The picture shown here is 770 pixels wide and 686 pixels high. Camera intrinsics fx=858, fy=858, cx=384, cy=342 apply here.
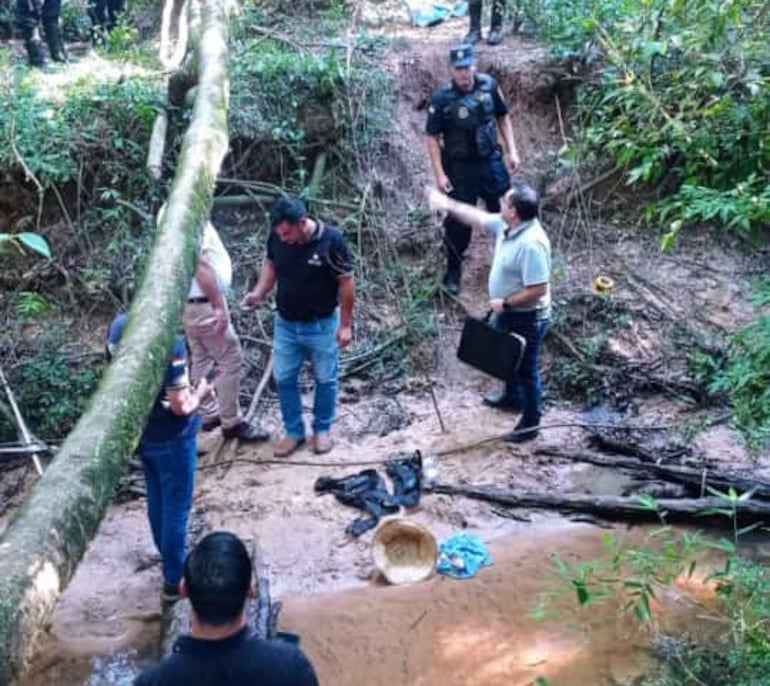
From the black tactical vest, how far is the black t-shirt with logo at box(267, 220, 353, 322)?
6.58 feet

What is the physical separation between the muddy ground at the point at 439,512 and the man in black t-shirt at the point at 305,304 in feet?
1.14

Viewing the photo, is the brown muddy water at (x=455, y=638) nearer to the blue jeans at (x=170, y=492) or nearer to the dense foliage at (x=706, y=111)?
the blue jeans at (x=170, y=492)

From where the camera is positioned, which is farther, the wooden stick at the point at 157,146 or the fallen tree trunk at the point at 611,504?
the wooden stick at the point at 157,146

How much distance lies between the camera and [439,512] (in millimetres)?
5387

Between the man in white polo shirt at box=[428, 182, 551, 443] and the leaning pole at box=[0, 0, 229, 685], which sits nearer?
the leaning pole at box=[0, 0, 229, 685]

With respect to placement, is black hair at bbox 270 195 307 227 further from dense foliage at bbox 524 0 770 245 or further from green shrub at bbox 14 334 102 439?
green shrub at bbox 14 334 102 439

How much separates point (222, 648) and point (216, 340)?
3.63 m

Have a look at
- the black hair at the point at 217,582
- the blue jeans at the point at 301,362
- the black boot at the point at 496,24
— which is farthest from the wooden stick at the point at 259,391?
the black boot at the point at 496,24

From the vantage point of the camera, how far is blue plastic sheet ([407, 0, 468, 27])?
10000 millimetres

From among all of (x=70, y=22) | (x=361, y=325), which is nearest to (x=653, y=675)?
(x=361, y=325)

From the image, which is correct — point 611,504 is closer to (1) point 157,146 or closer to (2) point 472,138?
(2) point 472,138

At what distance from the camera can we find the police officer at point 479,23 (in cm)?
925

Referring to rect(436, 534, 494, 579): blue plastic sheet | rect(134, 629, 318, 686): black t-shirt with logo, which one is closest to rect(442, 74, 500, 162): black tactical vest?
rect(436, 534, 494, 579): blue plastic sheet

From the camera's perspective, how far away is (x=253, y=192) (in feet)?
26.4
